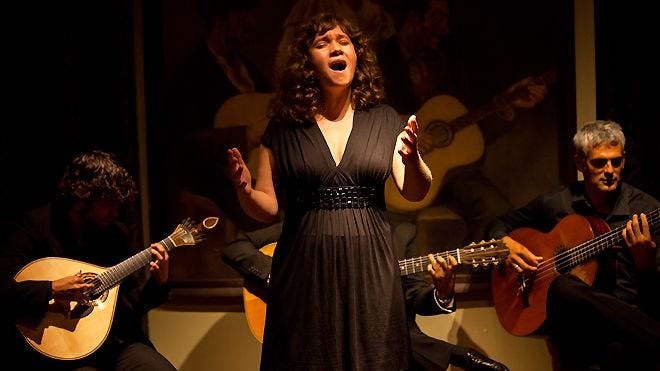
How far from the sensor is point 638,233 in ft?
9.99

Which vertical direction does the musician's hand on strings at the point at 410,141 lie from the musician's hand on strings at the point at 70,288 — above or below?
above

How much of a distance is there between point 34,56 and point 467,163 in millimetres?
2485

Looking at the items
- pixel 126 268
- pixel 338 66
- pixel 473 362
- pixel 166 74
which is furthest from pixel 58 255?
pixel 473 362

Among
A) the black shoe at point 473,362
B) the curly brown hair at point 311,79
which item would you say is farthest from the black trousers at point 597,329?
the curly brown hair at point 311,79

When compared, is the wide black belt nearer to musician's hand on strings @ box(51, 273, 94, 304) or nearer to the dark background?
musician's hand on strings @ box(51, 273, 94, 304)

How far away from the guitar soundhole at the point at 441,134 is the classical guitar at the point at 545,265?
0.66m

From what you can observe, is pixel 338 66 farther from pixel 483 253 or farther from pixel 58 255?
pixel 58 255

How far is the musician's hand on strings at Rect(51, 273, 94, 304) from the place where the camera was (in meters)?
3.08

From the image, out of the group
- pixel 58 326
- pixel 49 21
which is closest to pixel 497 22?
pixel 49 21

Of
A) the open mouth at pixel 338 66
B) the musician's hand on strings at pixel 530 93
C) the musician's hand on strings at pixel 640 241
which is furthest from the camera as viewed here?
the musician's hand on strings at pixel 530 93

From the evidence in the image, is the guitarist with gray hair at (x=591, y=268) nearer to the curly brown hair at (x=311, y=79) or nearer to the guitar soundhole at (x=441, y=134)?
the guitar soundhole at (x=441, y=134)

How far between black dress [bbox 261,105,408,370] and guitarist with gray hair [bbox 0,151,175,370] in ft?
4.06

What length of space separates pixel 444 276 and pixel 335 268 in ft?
3.17

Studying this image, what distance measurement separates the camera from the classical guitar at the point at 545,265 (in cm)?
323
